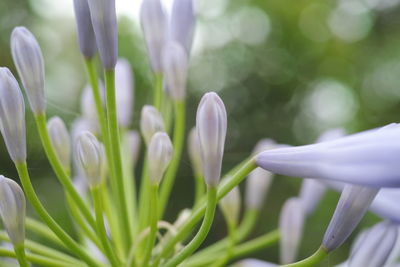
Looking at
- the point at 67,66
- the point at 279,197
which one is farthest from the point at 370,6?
the point at 67,66

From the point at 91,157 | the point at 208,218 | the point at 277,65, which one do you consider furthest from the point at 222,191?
the point at 277,65

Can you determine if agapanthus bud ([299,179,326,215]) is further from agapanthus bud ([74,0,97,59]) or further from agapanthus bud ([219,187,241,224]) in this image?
agapanthus bud ([74,0,97,59])

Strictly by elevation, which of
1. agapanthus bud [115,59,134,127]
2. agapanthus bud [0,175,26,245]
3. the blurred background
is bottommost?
the blurred background

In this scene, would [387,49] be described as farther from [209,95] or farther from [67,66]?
[209,95]

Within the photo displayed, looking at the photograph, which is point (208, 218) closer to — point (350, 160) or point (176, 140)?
point (350, 160)

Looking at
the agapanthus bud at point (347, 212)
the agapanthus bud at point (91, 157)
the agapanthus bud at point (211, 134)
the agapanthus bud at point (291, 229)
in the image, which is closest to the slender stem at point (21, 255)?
the agapanthus bud at point (91, 157)

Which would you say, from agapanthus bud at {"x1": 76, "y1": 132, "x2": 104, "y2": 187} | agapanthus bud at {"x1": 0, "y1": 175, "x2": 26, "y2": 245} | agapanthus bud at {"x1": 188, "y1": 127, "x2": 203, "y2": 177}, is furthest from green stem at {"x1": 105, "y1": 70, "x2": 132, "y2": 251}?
agapanthus bud at {"x1": 188, "y1": 127, "x2": 203, "y2": 177}

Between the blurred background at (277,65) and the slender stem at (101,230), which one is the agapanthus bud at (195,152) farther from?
the blurred background at (277,65)
